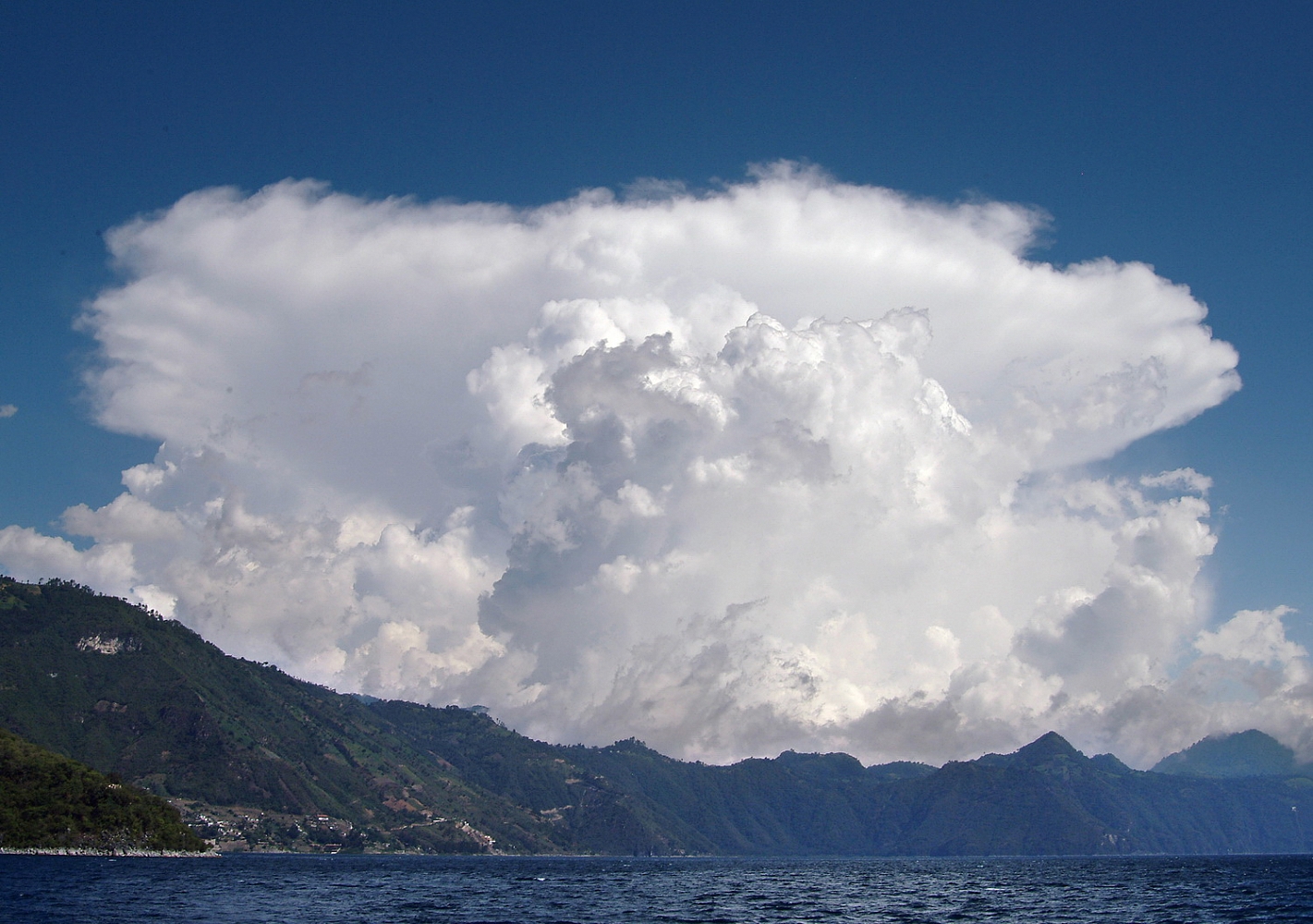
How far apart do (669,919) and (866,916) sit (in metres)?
40.8

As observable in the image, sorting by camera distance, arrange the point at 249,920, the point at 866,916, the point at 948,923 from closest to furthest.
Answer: the point at 249,920 < the point at 948,923 < the point at 866,916

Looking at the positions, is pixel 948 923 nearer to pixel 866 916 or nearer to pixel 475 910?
pixel 866 916

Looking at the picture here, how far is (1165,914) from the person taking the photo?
18988 cm

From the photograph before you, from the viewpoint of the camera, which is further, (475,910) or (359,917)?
(475,910)

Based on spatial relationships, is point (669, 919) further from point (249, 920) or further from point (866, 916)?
point (249, 920)

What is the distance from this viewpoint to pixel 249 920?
163m

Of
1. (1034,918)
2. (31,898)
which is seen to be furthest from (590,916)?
(31,898)

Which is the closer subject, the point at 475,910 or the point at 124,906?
the point at 124,906

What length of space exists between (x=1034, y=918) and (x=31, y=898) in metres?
182

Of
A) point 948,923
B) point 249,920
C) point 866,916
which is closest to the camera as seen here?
point 249,920

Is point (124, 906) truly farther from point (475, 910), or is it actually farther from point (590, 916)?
point (590, 916)

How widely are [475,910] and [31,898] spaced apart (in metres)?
79.1

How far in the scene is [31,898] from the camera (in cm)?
18175

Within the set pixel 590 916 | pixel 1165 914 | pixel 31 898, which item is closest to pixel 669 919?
pixel 590 916
